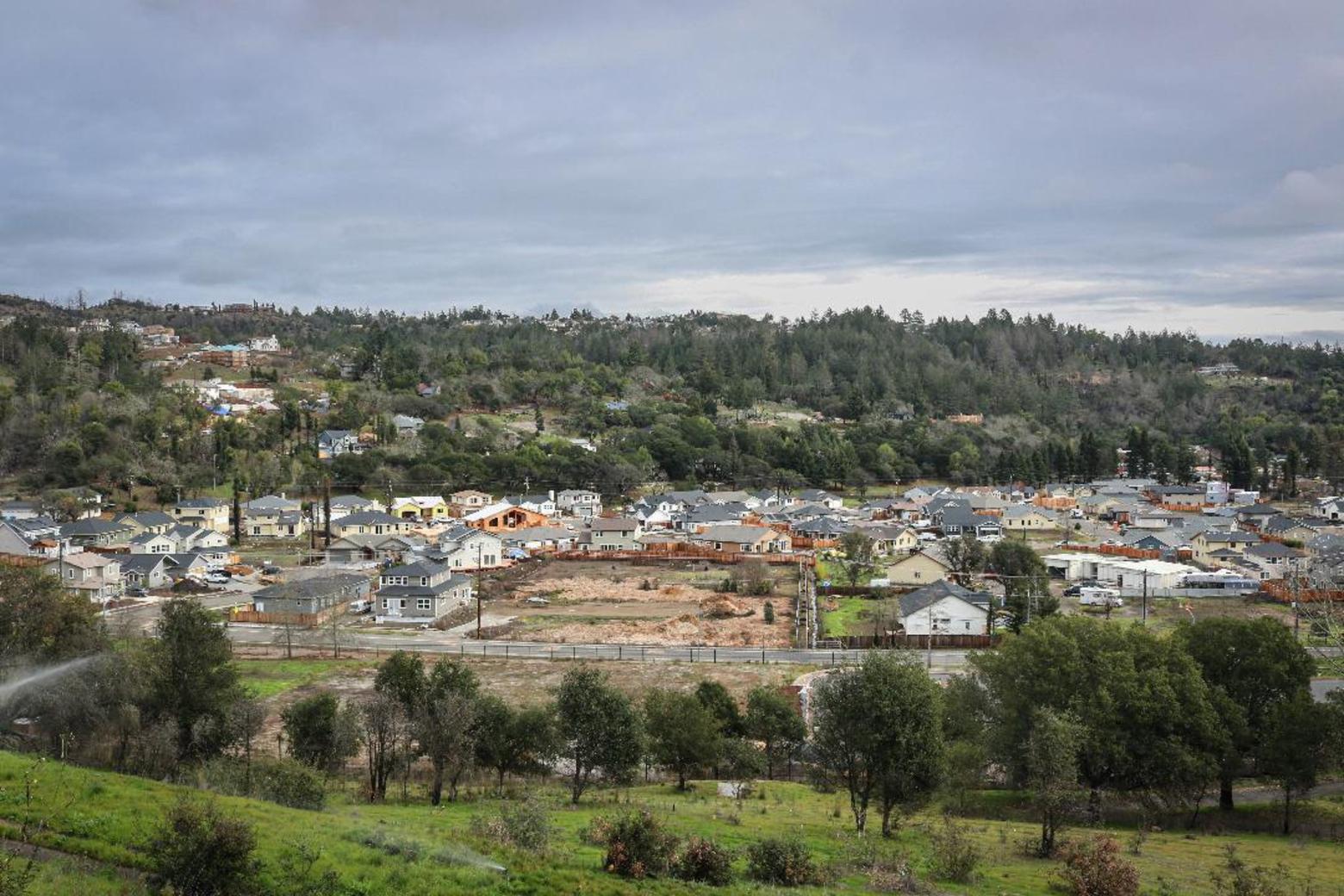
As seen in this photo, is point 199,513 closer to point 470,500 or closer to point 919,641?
point 470,500

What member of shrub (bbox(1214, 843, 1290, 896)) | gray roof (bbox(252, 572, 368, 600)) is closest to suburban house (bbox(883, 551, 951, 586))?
gray roof (bbox(252, 572, 368, 600))

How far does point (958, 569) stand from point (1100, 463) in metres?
55.8

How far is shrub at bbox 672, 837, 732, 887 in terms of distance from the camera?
11258 millimetres

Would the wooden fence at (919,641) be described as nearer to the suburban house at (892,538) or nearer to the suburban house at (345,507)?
the suburban house at (892,538)

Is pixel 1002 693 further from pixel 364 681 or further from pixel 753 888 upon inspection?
pixel 364 681

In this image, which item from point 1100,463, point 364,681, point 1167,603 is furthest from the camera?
point 1100,463

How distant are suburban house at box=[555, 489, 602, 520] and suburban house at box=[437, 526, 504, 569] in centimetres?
1939

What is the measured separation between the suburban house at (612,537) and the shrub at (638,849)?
48.4 m

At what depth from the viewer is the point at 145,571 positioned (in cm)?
4556

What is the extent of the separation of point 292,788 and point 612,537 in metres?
45.7

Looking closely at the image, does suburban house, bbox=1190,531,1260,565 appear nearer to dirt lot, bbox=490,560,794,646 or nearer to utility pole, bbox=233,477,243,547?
dirt lot, bbox=490,560,794,646

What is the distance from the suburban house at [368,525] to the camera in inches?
2256

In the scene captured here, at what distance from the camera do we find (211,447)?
2899 inches

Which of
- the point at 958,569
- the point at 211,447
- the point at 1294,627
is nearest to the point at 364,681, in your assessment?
the point at 958,569
